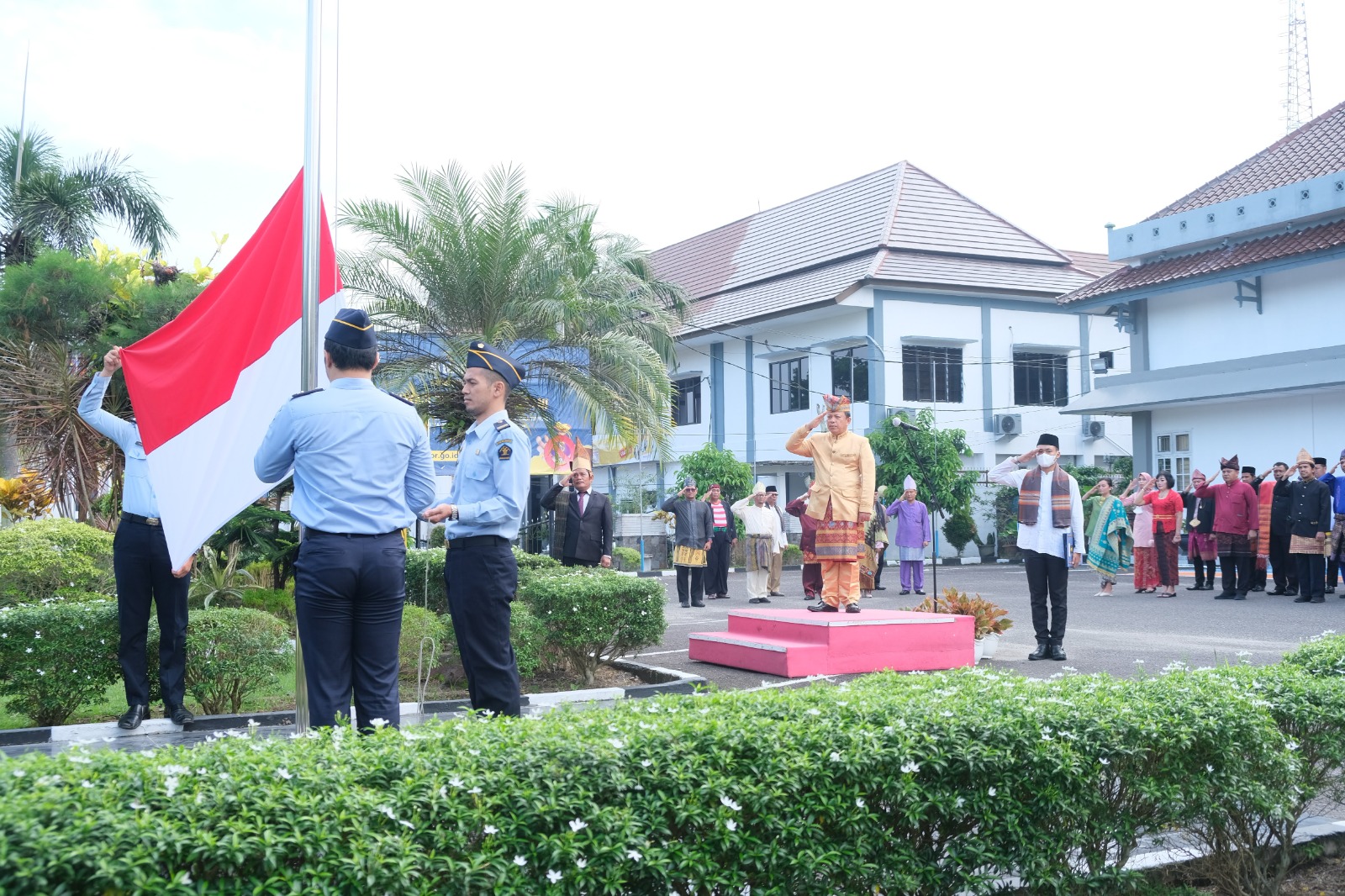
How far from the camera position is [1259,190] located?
26328 millimetres

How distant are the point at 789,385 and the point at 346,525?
30406 millimetres

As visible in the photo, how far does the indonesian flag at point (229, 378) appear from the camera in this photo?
19.8 feet

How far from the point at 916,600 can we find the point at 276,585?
10.1 m

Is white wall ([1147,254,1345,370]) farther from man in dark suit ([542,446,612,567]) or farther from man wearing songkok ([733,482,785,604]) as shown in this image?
man in dark suit ([542,446,612,567])

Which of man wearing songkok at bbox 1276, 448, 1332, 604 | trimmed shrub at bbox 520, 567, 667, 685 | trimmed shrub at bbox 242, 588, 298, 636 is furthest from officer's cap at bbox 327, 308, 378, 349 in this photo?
man wearing songkok at bbox 1276, 448, 1332, 604

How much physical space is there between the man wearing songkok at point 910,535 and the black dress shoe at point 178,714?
1498cm

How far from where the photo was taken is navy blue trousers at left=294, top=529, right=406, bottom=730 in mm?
4645

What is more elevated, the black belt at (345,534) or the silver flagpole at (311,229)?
the silver flagpole at (311,229)

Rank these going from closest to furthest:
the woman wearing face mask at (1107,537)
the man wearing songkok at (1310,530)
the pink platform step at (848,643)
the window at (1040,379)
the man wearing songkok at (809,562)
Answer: the pink platform step at (848,643) < the man wearing songkok at (1310,530) < the man wearing songkok at (809,562) < the woman wearing face mask at (1107,537) < the window at (1040,379)

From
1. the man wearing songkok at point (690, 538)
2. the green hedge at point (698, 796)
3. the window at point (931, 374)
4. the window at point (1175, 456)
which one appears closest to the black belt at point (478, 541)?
the green hedge at point (698, 796)

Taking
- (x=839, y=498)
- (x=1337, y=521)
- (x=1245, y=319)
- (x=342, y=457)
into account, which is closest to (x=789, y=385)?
(x=1245, y=319)

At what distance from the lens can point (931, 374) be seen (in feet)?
105

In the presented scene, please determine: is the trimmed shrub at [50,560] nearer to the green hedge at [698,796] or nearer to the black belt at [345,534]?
the black belt at [345,534]

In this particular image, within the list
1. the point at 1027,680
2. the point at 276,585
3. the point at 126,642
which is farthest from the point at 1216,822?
the point at 276,585
